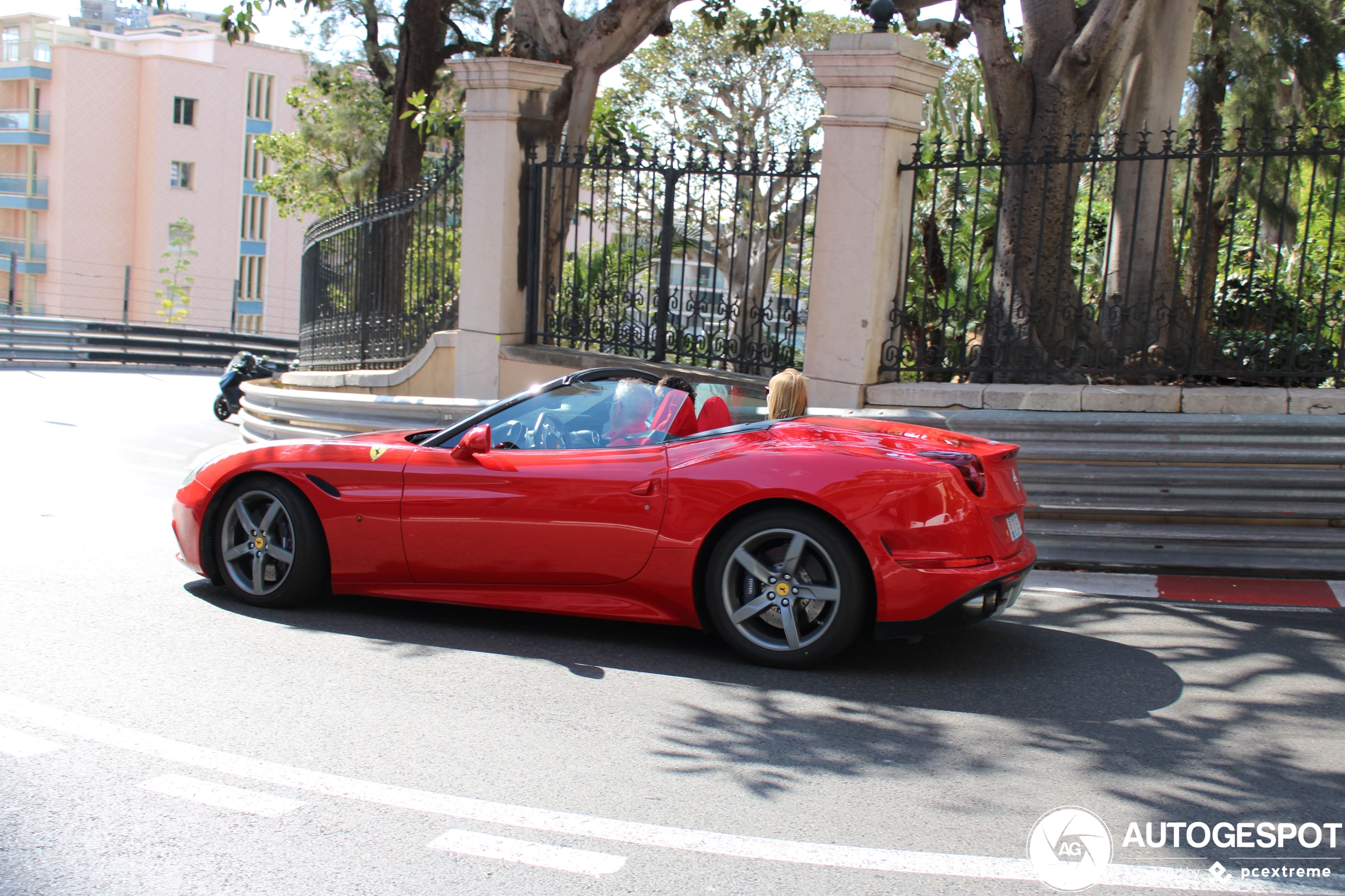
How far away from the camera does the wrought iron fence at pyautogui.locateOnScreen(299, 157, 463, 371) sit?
1188 cm

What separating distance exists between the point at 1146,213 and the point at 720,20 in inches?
333

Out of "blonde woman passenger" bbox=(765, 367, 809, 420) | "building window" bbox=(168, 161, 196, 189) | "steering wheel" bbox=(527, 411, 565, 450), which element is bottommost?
"steering wheel" bbox=(527, 411, 565, 450)

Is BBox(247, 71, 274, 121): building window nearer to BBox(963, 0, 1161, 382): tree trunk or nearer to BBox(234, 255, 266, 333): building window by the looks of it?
BBox(234, 255, 266, 333): building window

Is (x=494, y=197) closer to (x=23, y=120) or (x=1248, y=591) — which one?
Answer: (x=1248, y=591)

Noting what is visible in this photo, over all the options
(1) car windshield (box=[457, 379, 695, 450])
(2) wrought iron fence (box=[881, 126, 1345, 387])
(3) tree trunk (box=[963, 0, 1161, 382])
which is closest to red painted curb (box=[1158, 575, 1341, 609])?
(2) wrought iron fence (box=[881, 126, 1345, 387])

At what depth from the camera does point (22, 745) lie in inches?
165

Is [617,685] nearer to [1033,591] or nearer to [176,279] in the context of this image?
[1033,591]

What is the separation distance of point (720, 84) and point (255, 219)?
33.2 metres

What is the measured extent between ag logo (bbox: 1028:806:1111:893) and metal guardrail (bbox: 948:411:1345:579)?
152 inches

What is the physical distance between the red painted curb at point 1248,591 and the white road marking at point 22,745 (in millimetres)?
5651

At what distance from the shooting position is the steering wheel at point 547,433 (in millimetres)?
5895

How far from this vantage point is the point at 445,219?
1182 centimetres

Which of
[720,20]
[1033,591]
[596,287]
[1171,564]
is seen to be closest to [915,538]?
[1033,591]

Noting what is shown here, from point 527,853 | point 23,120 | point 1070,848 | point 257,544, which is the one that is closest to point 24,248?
point 23,120
